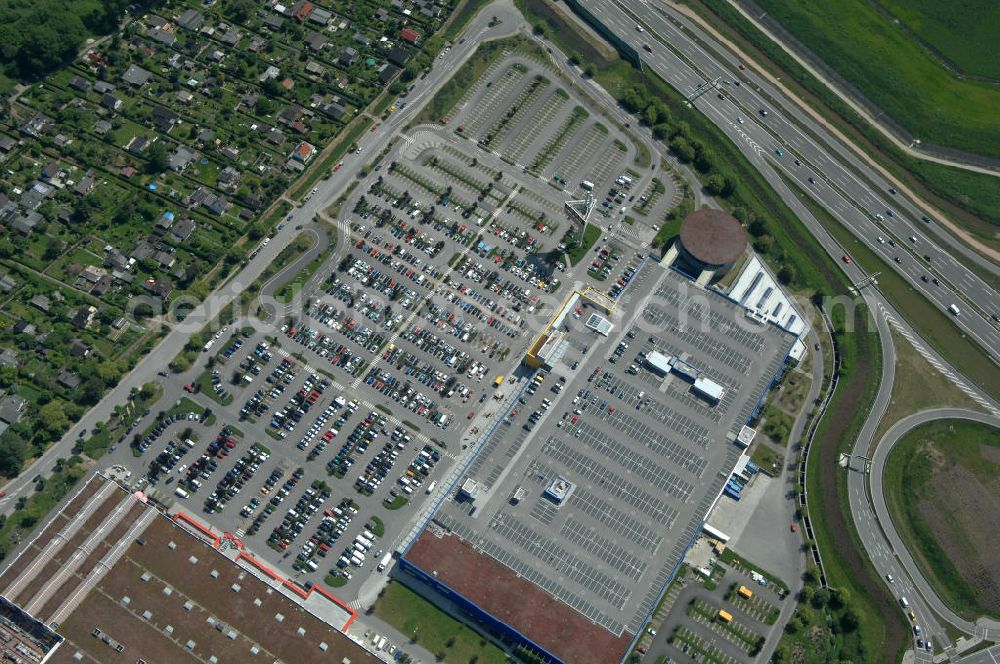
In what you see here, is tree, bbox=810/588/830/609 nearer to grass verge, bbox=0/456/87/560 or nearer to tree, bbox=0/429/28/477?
grass verge, bbox=0/456/87/560

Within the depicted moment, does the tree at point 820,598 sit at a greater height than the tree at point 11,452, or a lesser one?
greater

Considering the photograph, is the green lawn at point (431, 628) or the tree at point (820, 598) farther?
the tree at point (820, 598)

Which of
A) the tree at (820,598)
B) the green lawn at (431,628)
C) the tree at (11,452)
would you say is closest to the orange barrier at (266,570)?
the green lawn at (431,628)

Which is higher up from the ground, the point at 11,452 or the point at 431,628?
the point at 431,628

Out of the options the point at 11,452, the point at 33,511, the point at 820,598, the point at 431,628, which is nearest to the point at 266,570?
the point at 431,628

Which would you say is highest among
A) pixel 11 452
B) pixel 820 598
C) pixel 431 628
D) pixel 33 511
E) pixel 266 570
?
pixel 820 598

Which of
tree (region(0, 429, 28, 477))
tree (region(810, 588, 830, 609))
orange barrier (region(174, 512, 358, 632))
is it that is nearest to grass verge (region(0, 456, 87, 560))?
tree (region(0, 429, 28, 477))

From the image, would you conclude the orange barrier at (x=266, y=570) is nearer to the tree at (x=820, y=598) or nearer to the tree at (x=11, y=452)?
the tree at (x=11, y=452)

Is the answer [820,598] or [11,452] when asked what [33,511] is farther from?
[820,598]
